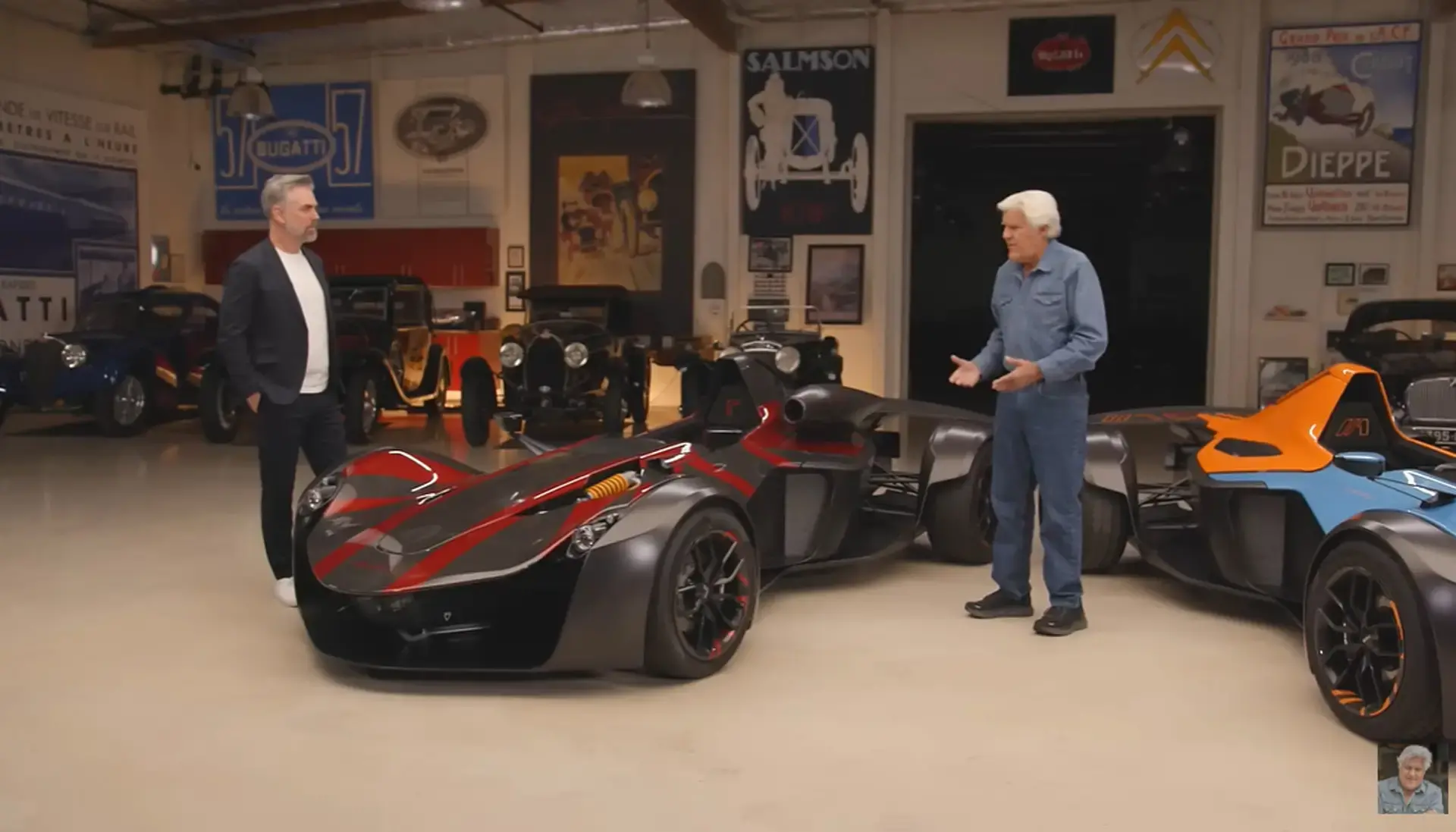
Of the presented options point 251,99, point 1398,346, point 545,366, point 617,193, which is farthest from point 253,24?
point 1398,346

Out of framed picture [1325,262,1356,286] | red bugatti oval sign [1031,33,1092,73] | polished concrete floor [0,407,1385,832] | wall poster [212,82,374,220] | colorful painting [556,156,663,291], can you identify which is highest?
red bugatti oval sign [1031,33,1092,73]

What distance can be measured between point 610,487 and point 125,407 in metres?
8.05

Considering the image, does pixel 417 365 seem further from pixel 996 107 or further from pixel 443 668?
pixel 443 668

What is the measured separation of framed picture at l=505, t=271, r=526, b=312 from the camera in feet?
44.6

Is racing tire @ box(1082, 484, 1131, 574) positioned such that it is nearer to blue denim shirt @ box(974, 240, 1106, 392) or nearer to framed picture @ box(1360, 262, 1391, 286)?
blue denim shirt @ box(974, 240, 1106, 392)

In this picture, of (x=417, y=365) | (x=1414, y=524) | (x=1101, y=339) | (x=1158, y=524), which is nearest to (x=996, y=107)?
(x=417, y=365)

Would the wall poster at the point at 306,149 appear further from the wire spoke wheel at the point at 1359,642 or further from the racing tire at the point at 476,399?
the wire spoke wheel at the point at 1359,642

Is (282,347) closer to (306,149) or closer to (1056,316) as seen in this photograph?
(1056,316)

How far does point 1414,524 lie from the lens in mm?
2998

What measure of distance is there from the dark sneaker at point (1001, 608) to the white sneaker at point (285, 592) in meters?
2.46

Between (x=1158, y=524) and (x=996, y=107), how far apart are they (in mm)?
8500

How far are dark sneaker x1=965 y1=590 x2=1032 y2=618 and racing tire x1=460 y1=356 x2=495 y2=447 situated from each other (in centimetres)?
600

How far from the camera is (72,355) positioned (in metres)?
9.79

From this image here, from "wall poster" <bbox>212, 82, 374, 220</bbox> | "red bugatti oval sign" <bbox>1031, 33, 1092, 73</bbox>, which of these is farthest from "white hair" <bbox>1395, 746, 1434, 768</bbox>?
"wall poster" <bbox>212, 82, 374, 220</bbox>
